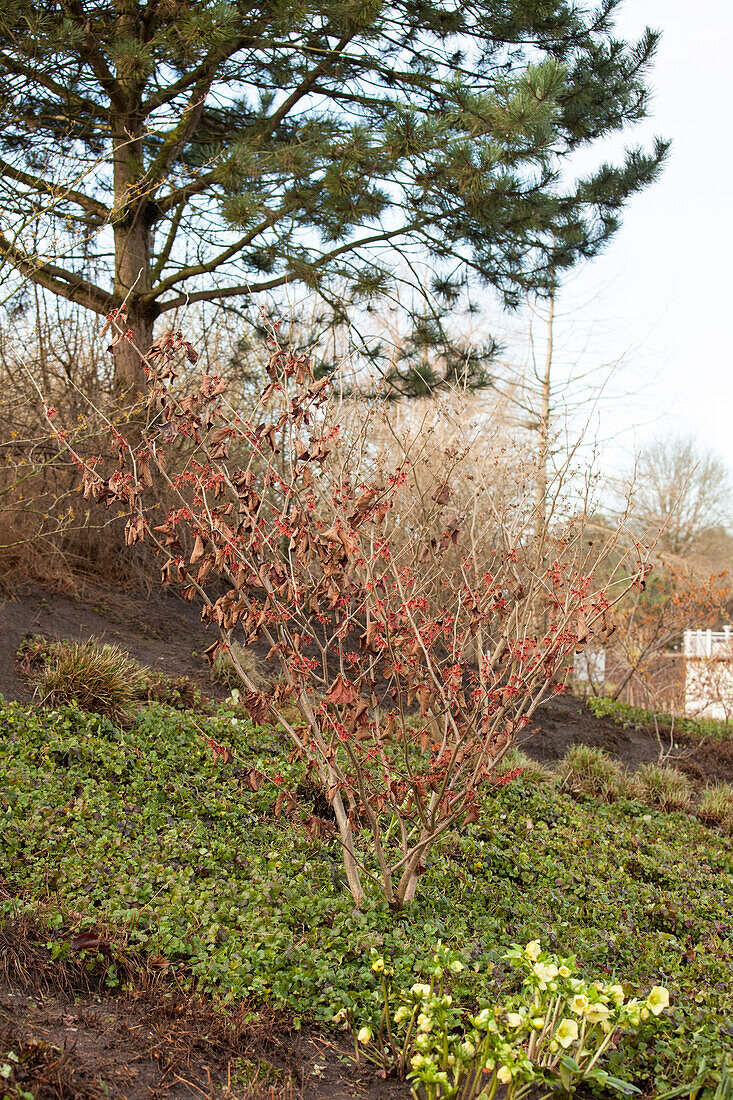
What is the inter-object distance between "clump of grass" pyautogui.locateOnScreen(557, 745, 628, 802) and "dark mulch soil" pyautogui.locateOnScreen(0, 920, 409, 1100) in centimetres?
375

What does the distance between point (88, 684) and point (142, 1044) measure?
2.84 meters

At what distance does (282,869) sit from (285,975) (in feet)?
2.61

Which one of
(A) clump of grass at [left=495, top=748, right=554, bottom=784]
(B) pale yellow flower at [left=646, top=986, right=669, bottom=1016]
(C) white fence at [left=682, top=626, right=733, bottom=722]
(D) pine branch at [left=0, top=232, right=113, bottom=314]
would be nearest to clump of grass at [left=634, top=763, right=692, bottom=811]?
(A) clump of grass at [left=495, top=748, right=554, bottom=784]

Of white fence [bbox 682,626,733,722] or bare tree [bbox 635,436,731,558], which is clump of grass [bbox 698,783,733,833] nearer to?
white fence [bbox 682,626,733,722]

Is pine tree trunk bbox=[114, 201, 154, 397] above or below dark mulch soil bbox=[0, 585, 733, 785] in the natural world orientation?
above

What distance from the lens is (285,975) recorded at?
268 cm

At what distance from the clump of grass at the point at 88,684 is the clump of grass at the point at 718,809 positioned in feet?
13.7

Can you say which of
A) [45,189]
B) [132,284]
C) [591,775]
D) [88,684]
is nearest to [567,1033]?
[88,684]

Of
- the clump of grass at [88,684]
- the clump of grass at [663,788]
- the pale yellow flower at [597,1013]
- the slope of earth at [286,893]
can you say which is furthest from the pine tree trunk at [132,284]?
the pale yellow flower at [597,1013]

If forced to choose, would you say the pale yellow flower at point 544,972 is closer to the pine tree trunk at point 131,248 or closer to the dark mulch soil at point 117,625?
the dark mulch soil at point 117,625

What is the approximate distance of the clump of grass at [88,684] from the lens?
4.88 meters

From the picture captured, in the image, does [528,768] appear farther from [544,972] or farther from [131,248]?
[131,248]

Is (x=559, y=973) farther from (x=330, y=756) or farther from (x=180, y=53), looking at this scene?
(x=180, y=53)

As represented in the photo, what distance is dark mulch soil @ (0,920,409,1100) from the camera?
2.10 m
